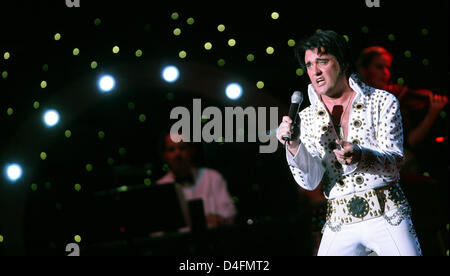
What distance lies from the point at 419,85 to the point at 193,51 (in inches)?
69.6

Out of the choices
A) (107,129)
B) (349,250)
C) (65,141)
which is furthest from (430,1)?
(65,141)

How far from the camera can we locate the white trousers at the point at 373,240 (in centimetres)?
231

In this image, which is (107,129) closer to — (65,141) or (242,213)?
(65,141)

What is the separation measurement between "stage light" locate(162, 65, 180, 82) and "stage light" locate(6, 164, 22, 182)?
55.4 inches

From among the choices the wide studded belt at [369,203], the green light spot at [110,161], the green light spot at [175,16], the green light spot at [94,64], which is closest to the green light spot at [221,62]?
the green light spot at [175,16]

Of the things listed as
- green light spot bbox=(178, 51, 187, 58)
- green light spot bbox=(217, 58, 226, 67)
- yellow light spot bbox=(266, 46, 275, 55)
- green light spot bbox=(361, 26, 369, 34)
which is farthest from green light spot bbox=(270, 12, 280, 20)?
green light spot bbox=(178, 51, 187, 58)

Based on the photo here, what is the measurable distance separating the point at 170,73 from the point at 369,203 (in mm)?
2395

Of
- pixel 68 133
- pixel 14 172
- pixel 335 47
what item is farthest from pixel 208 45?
pixel 14 172

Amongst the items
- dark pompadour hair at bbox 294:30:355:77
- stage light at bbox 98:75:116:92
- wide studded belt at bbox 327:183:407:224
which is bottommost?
wide studded belt at bbox 327:183:407:224

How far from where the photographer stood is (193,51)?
426cm

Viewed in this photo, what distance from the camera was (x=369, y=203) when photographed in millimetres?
2393

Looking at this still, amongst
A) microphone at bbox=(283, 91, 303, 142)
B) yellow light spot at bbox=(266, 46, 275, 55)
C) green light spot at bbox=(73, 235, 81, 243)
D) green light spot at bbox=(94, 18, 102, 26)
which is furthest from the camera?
green light spot at bbox=(94, 18, 102, 26)

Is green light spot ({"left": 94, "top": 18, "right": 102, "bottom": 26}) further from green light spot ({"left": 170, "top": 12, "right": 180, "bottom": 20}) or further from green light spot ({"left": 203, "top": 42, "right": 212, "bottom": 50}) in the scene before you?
green light spot ({"left": 203, "top": 42, "right": 212, "bottom": 50})

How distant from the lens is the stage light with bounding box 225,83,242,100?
13.6 feet
